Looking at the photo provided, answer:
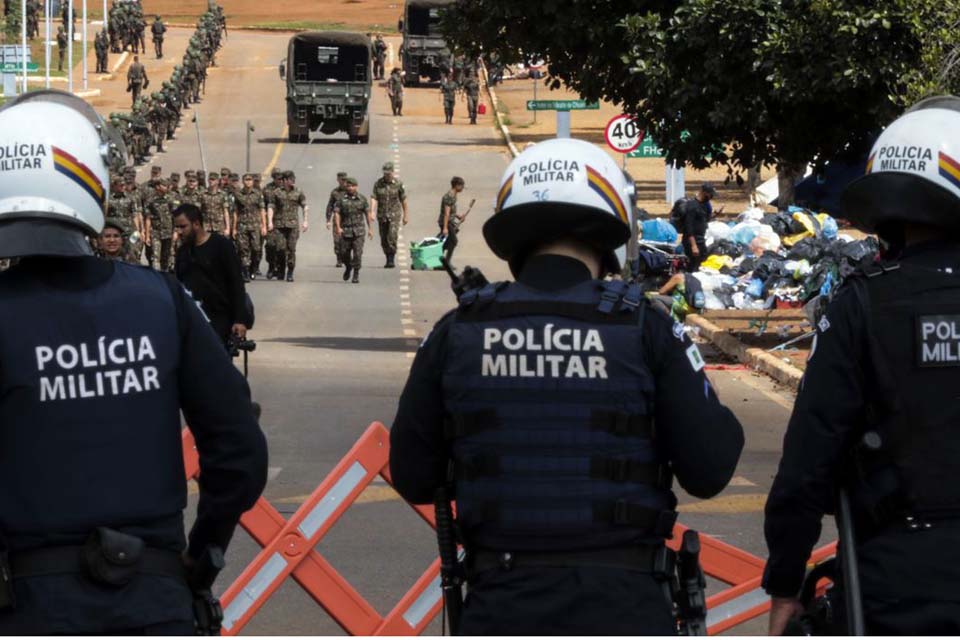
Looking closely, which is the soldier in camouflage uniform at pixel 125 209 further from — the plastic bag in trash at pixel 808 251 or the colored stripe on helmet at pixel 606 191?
the colored stripe on helmet at pixel 606 191

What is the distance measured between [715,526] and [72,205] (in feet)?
22.7

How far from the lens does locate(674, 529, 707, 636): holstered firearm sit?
162 inches

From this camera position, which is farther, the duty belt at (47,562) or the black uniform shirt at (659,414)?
the black uniform shirt at (659,414)

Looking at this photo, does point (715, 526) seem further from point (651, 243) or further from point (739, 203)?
point (739, 203)

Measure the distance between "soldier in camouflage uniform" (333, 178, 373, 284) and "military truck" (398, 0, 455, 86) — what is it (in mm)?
35308

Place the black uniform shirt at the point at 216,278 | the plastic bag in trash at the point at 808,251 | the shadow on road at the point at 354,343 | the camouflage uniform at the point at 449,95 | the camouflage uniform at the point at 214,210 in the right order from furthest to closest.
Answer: the camouflage uniform at the point at 449,95
the camouflage uniform at the point at 214,210
the plastic bag in trash at the point at 808,251
the shadow on road at the point at 354,343
the black uniform shirt at the point at 216,278

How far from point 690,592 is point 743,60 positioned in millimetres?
15437

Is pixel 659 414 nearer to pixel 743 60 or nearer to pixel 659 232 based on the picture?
pixel 743 60

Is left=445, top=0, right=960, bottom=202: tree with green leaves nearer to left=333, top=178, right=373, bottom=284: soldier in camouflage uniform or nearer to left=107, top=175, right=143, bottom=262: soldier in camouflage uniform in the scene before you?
left=107, top=175, right=143, bottom=262: soldier in camouflage uniform

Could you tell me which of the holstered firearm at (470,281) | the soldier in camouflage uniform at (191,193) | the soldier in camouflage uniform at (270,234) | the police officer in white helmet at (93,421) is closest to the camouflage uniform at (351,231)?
the soldier in camouflage uniform at (270,234)

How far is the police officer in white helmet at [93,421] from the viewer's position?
3.78 meters

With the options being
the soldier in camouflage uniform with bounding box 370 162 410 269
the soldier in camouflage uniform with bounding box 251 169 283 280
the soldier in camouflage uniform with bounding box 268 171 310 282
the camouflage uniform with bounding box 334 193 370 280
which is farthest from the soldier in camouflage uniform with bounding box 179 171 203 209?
the soldier in camouflage uniform with bounding box 370 162 410 269

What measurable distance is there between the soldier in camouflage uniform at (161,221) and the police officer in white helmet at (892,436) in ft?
98.1

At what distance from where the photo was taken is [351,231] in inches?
1233
